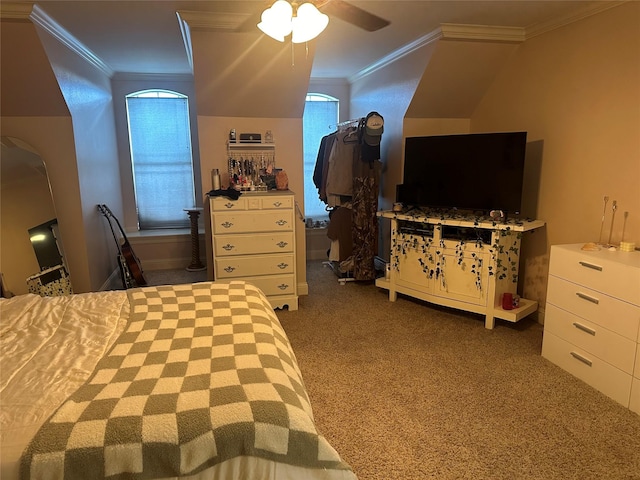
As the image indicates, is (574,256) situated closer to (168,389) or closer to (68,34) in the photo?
(168,389)

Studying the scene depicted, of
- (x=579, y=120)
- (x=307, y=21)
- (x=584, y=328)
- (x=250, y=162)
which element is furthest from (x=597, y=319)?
(x=250, y=162)

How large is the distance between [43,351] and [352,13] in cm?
193

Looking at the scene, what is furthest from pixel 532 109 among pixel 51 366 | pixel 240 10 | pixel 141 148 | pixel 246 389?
pixel 141 148

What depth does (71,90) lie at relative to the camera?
335 cm

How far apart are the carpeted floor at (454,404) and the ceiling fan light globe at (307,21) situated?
1.92 m

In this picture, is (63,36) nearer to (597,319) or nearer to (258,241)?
(258,241)

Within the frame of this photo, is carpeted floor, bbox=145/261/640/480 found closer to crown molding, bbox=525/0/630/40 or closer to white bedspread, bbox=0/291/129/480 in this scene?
white bedspread, bbox=0/291/129/480

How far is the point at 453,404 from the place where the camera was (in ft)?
7.46

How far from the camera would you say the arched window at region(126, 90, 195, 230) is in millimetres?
4867

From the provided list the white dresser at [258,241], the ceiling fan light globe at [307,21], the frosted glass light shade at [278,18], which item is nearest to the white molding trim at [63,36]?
the white dresser at [258,241]

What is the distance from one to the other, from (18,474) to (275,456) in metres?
0.62

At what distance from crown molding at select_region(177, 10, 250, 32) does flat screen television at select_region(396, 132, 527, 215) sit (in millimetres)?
1742

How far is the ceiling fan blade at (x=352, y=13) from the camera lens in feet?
6.20

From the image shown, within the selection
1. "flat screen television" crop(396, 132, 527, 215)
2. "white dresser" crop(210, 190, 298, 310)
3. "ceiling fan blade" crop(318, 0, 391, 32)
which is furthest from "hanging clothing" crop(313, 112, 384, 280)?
"ceiling fan blade" crop(318, 0, 391, 32)
